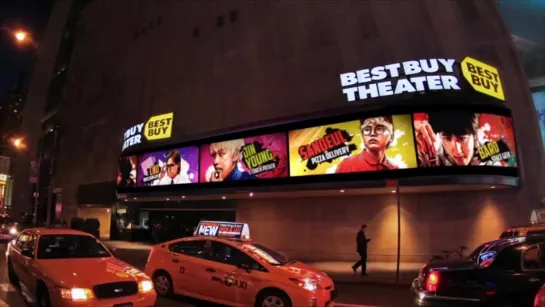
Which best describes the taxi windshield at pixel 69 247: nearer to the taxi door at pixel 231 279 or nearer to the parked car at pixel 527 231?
the taxi door at pixel 231 279

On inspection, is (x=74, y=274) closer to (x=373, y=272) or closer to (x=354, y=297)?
(x=354, y=297)

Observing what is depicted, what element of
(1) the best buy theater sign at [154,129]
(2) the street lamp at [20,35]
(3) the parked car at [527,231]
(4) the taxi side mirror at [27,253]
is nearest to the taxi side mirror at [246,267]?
(4) the taxi side mirror at [27,253]

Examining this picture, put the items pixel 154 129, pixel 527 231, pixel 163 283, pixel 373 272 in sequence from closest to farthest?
1. pixel 163 283
2. pixel 527 231
3. pixel 373 272
4. pixel 154 129

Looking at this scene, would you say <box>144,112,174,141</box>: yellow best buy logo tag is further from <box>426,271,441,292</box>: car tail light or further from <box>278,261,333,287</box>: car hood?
<box>426,271,441,292</box>: car tail light

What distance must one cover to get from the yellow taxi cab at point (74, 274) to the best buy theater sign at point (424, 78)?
13.4 m

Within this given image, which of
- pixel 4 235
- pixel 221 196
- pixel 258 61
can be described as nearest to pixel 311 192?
pixel 221 196

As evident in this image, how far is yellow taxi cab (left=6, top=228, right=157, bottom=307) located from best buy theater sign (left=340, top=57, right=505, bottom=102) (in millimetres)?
13375

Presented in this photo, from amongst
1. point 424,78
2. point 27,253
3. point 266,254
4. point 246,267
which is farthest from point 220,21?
point 246,267

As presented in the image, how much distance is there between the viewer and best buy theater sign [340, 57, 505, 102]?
18.1 m

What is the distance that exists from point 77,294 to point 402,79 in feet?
49.8

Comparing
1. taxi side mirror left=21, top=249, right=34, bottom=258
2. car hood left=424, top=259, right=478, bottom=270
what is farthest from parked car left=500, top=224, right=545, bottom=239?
taxi side mirror left=21, top=249, right=34, bottom=258

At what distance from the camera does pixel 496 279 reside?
7.47 metres

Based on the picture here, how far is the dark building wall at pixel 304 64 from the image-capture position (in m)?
19.2

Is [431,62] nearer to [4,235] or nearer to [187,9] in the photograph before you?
[187,9]
